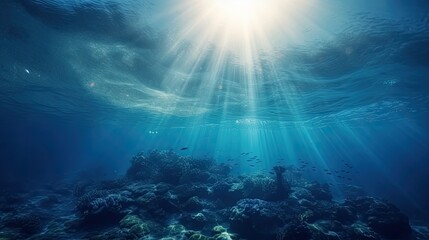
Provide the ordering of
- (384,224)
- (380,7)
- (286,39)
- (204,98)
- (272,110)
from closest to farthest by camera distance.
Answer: (380,7), (384,224), (286,39), (204,98), (272,110)

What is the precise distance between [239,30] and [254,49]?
7.03 feet

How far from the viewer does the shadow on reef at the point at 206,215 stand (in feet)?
→ 37.0

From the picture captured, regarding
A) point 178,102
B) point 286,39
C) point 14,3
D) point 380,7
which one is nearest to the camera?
point 380,7

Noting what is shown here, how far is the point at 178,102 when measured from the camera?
29.0 metres

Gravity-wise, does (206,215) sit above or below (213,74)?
below

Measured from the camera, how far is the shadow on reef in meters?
11.3

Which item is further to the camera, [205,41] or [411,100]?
[411,100]

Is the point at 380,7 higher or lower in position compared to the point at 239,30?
lower

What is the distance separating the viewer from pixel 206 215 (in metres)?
13.5

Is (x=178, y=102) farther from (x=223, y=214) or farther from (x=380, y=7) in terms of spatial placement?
(x=380, y=7)

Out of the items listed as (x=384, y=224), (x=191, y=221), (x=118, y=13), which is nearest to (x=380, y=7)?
Result: (x=384, y=224)

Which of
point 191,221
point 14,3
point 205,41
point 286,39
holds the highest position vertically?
point 14,3

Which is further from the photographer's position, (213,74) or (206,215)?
(213,74)

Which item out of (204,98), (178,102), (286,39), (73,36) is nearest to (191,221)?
(286,39)
